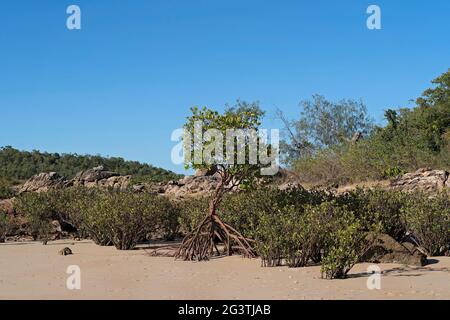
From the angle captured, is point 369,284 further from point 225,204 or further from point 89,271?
point 225,204

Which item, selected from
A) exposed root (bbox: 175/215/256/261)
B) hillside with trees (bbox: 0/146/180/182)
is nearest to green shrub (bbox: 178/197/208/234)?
exposed root (bbox: 175/215/256/261)

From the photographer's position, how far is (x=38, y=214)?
1881 cm

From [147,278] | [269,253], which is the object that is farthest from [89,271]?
[269,253]

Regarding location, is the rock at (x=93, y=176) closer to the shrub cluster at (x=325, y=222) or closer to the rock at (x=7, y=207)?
the rock at (x=7, y=207)

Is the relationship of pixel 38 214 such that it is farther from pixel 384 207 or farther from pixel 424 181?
pixel 424 181

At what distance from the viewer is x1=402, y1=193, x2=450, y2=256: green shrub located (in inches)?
506

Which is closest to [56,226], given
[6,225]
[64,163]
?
[6,225]

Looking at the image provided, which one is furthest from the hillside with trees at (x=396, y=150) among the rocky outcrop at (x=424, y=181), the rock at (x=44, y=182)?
the rock at (x=44, y=182)

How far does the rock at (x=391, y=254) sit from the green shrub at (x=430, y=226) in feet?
4.77

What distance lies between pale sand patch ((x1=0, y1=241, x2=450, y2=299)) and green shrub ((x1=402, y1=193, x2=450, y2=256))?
0.59 metres

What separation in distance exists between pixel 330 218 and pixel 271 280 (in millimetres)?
2217

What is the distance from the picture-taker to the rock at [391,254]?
448 inches

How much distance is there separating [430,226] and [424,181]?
9557 mm

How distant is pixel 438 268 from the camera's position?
435 inches
